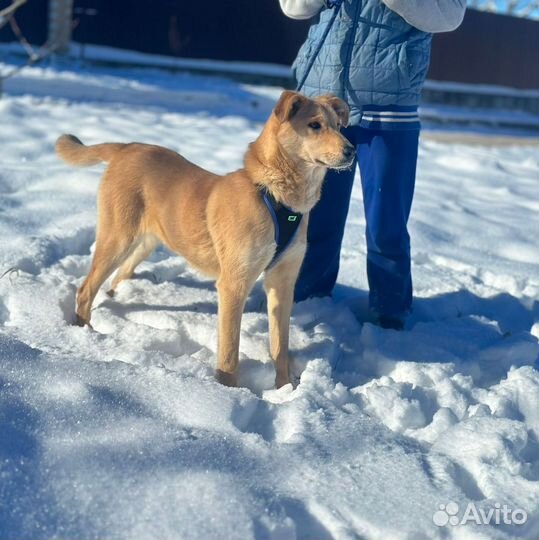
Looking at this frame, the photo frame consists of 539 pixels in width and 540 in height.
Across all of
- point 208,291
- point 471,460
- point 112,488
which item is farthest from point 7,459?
point 208,291

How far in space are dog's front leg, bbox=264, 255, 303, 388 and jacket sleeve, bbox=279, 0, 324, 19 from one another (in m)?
1.34

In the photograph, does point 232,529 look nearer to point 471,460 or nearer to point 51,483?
point 51,483

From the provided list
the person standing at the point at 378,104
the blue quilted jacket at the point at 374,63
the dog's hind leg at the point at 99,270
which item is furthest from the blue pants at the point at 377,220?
the dog's hind leg at the point at 99,270

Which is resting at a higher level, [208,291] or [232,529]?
[232,529]

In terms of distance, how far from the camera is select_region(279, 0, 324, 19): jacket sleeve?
3.79 m

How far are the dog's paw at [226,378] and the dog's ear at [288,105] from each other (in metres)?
1.14

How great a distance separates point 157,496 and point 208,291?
6.95 ft

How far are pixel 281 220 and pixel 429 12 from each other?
4.03 ft

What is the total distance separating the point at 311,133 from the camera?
3229mm

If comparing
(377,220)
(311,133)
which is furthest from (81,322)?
(377,220)

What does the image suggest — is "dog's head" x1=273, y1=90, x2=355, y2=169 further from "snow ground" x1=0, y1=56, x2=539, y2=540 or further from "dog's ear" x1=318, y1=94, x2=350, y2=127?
"snow ground" x1=0, y1=56, x2=539, y2=540

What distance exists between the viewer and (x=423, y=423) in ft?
10.1

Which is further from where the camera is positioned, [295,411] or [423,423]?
[423,423]

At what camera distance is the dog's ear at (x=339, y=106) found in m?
3.40
